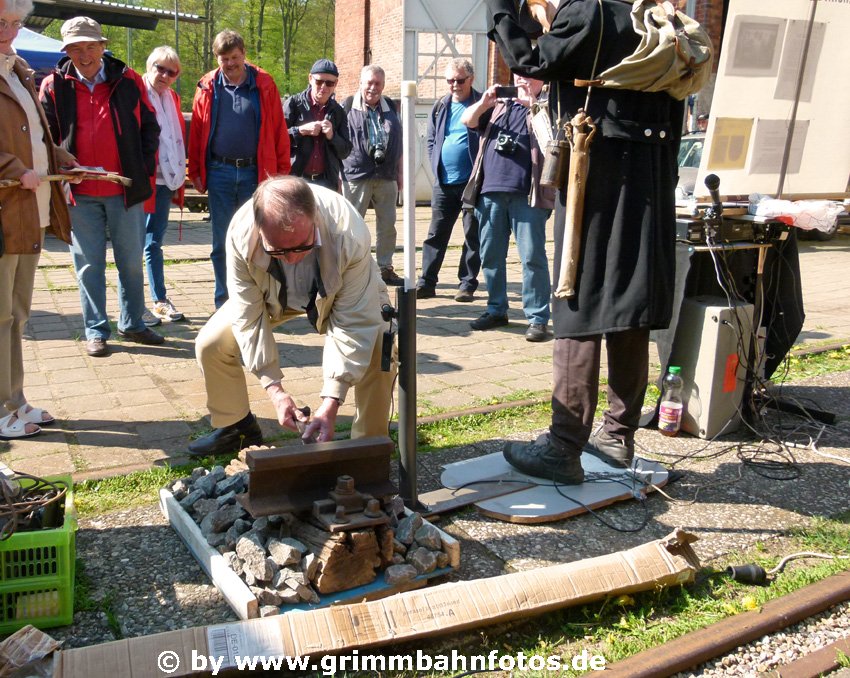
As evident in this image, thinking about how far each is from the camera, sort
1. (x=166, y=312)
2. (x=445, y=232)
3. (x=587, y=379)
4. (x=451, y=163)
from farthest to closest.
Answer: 1. (x=445, y=232)
2. (x=451, y=163)
3. (x=166, y=312)
4. (x=587, y=379)

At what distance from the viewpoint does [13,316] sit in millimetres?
4402

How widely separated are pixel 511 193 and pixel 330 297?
349 centimetres

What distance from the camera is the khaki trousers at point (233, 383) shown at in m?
3.83

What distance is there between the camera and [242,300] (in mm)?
3600

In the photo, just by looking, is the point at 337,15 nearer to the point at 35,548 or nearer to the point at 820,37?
the point at 820,37

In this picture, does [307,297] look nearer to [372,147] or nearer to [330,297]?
[330,297]

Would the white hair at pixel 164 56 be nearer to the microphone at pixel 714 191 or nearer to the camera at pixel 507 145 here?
the camera at pixel 507 145

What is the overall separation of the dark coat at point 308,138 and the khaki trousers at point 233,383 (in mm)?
3707

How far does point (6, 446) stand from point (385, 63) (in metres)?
17.3

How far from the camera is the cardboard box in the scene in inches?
95.2

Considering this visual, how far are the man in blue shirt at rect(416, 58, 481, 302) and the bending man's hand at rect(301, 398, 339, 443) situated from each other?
462 cm

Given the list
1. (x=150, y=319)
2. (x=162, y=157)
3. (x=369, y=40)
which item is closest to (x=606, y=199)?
(x=162, y=157)

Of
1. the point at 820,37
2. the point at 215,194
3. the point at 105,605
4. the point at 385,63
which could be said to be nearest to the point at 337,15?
the point at 385,63

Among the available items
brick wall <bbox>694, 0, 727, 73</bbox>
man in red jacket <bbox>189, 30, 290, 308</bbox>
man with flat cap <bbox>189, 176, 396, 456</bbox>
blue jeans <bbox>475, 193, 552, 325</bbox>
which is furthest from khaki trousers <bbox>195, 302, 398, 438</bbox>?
brick wall <bbox>694, 0, 727, 73</bbox>
